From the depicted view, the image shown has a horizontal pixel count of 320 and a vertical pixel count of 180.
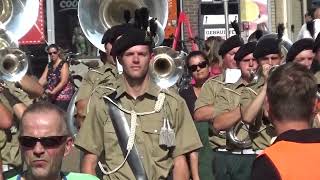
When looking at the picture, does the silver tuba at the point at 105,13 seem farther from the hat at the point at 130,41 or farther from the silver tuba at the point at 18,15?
the hat at the point at 130,41

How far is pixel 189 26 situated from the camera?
1628 centimetres

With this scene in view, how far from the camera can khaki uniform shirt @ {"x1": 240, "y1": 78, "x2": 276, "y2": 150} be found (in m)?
6.32

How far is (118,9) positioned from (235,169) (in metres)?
2.43

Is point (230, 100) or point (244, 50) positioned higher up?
point (244, 50)

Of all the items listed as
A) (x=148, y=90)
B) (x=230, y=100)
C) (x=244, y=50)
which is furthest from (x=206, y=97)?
(x=148, y=90)

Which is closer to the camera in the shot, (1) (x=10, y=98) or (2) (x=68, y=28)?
(1) (x=10, y=98)

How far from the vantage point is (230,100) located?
6.93 meters

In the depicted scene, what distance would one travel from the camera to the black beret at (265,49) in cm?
641

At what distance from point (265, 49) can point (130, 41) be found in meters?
1.32

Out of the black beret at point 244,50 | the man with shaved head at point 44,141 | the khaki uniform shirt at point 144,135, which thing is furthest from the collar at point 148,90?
the man with shaved head at point 44,141

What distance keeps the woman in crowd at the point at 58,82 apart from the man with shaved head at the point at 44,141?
8412 mm

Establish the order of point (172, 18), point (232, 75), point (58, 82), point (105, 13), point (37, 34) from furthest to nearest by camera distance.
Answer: point (172, 18) < point (37, 34) < point (58, 82) < point (105, 13) < point (232, 75)

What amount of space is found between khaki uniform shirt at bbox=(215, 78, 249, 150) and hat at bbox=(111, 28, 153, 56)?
1.41m

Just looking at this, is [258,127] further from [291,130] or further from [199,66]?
[291,130]
